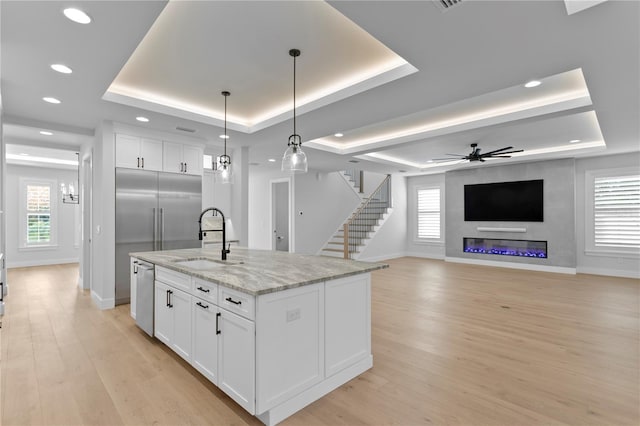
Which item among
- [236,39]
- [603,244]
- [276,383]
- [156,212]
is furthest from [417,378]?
[603,244]

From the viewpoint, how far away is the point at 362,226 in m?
10.1

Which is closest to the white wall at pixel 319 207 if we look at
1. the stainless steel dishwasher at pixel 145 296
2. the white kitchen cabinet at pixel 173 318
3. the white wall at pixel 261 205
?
the white wall at pixel 261 205

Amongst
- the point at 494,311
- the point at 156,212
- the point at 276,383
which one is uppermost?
the point at 156,212

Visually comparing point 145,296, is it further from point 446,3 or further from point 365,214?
point 365,214

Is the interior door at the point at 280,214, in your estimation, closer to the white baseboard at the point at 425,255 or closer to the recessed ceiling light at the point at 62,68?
the white baseboard at the point at 425,255

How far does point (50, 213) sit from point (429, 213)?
428 inches

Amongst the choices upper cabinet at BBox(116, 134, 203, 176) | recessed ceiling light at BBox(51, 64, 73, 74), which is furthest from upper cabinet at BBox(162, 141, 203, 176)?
recessed ceiling light at BBox(51, 64, 73, 74)

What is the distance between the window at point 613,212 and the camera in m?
6.82

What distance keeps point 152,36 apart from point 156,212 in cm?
296

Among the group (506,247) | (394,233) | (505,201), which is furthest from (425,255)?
(505,201)

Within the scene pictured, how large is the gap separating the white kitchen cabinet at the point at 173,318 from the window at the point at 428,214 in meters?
8.72

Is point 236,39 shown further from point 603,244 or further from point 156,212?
point 603,244

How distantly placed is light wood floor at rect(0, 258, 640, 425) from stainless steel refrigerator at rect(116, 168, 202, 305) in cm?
94

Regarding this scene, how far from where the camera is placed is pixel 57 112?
4207 millimetres
